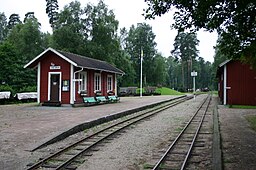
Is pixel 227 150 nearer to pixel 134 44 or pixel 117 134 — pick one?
pixel 117 134

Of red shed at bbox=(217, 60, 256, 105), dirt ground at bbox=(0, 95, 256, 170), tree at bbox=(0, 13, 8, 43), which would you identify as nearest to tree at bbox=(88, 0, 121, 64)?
red shed at bbox=(217, 60, 256, 105)

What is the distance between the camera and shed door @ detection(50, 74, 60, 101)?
22.5 metres

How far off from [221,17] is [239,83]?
671 inches

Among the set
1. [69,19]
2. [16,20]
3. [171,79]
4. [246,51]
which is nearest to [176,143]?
[246,51]

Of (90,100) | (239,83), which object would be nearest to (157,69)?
(239,83)

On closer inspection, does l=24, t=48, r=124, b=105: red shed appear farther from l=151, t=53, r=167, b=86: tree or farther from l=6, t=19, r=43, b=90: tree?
l=151, t=53, r=167, b=86: tree

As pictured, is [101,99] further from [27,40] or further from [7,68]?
[27,40]

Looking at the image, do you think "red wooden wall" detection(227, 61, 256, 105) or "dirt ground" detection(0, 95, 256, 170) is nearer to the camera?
"dirt ground" detection(0, 95, 256, 170)

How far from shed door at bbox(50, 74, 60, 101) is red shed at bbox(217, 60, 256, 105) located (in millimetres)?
12697

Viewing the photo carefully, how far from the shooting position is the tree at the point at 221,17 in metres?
7.65

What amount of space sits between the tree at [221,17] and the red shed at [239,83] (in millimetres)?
15010

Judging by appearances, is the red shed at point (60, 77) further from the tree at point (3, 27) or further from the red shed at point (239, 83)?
the tree at point (3, 27)

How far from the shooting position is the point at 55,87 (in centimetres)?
2258

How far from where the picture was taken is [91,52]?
1821 inches
